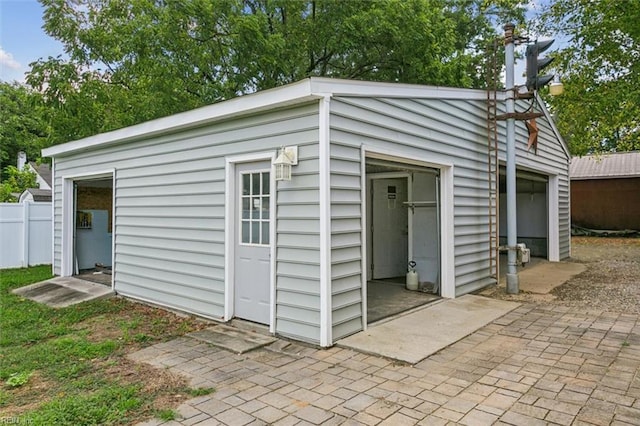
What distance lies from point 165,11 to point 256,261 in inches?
322

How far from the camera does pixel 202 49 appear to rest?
10531 mm

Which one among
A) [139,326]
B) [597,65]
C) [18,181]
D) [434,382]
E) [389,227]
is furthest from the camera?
[18,181]

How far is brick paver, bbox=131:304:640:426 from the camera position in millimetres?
2613

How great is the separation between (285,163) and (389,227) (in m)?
3.91

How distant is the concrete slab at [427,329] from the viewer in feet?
12.5

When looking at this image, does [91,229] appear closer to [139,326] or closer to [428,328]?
[139,326]

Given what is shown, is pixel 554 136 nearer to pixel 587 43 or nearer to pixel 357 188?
pixel 587 43

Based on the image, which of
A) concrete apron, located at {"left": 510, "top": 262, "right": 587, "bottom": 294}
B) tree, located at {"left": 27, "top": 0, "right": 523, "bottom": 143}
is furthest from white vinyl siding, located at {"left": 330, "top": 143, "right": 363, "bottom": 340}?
tree, located at {"left": 27, "top": 0, "right": 523, "bottom": 143}

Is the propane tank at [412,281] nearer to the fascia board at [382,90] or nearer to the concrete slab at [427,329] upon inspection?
the concrete slab at [427,329]

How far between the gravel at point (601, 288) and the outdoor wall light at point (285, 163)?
3.95 metres

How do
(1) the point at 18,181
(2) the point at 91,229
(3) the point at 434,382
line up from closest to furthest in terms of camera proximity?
1. (3) the point at 434,382
2. (2) the point at 91,229
3. (1) the point at 18,181

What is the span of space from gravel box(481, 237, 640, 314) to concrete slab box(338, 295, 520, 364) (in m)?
0.80

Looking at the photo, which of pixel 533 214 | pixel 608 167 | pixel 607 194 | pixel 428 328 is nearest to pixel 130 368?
pixel 428 328

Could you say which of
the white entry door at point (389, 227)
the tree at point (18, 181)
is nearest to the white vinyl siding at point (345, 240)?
the white entry door at point (389, 227)
